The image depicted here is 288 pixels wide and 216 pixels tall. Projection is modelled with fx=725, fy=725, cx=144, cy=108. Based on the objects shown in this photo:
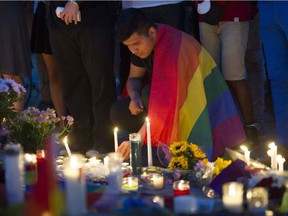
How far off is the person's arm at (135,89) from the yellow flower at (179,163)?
800 mm

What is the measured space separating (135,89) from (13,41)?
4.07ft

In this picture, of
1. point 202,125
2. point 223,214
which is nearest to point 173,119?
point 202,125

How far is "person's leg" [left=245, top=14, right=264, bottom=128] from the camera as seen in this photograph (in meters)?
5.68

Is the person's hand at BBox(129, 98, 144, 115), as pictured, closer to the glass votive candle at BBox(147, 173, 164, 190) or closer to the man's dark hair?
the man's dark hair

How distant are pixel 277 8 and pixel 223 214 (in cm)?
263

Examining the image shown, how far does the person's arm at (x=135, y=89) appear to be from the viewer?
481 cm

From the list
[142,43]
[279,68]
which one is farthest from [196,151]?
[279,68]

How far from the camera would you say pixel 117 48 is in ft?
21.0

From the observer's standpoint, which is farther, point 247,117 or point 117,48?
point 117,48

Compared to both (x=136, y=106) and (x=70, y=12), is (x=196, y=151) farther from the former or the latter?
(x=70, y=12)

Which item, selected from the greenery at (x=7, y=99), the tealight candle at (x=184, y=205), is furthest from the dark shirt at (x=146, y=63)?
the tealight candle at (x=184, y=205)

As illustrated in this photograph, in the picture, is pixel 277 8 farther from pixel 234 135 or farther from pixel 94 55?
pixel 94 55

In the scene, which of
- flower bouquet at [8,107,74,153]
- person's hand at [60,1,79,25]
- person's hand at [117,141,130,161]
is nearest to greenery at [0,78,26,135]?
flower bouquet at [8,107,74,153]

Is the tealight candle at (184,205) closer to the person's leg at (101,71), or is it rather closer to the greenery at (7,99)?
the greenery at (7,99)
